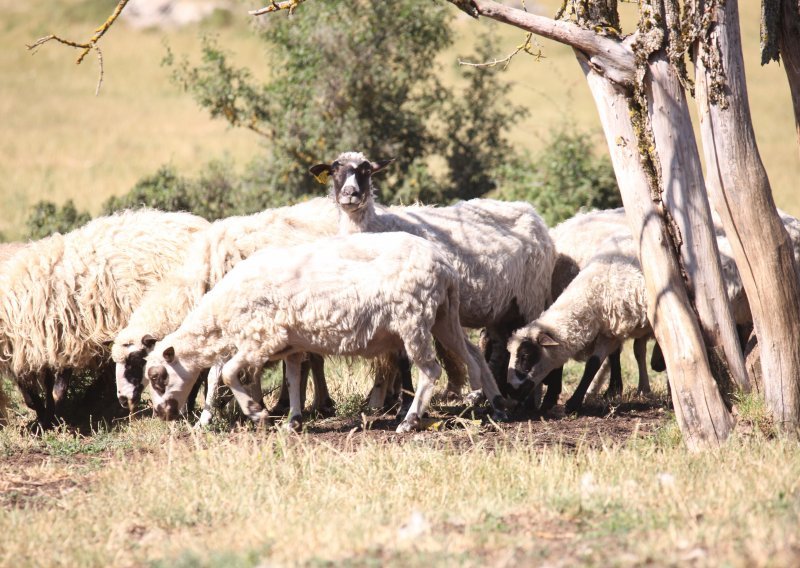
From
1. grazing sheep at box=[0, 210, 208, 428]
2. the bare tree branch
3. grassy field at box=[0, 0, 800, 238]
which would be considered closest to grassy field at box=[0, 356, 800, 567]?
grazing sheep at box=[0, 210, 208, 428]

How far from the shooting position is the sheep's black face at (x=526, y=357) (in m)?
9.15

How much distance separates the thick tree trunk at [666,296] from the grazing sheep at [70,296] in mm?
4498

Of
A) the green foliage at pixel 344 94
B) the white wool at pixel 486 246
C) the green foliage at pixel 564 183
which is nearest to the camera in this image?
the white wool at pixel 486 246

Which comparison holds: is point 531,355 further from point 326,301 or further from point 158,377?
point 158,377

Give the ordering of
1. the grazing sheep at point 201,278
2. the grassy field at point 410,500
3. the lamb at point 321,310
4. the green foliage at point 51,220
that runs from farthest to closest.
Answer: the green foliage at point 51,220 → the grazing sheep at point 201,278 → the lamb at point 321,310 → the grassy field at point 410,500

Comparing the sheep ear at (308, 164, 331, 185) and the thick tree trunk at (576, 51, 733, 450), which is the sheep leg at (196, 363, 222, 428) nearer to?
the sheep ear at (308, 164, 331, 185)

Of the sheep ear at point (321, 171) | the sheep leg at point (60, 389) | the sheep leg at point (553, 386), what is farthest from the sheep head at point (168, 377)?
the sheep leg at point (553, 386)

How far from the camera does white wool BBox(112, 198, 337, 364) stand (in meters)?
8.98

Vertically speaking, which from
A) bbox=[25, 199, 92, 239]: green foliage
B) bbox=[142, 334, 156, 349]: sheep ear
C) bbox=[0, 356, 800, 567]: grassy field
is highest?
bbox=[25, 199, 92, 239]: green foliage

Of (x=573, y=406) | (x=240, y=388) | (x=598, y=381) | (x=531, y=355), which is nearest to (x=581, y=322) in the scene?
(x=531, y=355)

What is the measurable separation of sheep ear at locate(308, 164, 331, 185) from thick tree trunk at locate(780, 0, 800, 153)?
13.4 ft

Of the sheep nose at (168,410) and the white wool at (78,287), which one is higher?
the white wool at (78,287)

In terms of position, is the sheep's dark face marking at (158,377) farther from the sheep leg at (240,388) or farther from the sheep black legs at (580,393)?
the sheep black legs at (580,393)

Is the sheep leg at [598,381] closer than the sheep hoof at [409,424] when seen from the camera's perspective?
No
